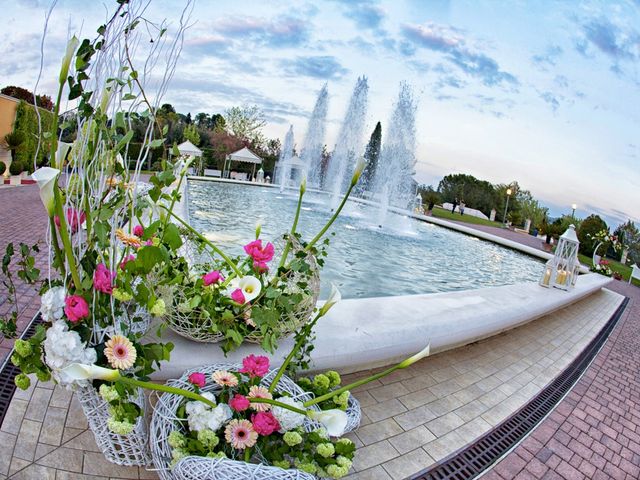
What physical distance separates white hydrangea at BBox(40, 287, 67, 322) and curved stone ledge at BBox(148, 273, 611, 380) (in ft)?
2.50

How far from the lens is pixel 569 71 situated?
9.49 meters

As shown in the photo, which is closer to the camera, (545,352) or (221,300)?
(221,300)

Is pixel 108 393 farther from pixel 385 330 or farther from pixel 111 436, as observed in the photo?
pixel 385 330

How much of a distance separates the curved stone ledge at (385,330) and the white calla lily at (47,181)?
1136 millimetres

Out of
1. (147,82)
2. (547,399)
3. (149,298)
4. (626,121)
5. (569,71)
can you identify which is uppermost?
(569,71)

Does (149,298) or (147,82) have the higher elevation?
(147,82)

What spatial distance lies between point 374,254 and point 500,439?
464 cm

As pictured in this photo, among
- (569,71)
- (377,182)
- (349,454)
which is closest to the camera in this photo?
(349,454)

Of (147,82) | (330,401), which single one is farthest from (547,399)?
(147,82)

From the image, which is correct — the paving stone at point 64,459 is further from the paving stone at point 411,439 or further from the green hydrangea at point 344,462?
the paving stone at point 411,439

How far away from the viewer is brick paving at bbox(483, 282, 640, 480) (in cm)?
222

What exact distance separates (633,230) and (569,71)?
18465 mm

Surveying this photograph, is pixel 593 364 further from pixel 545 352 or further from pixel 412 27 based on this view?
pixel 412 27

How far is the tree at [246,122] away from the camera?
3061 centimetres
